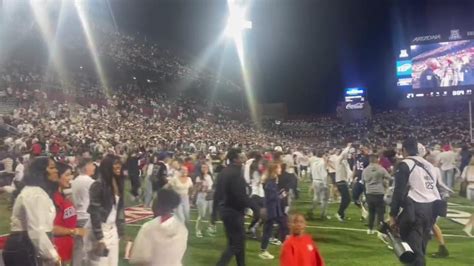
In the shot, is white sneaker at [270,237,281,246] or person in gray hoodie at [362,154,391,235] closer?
white sneaker at [270,237,281,246]

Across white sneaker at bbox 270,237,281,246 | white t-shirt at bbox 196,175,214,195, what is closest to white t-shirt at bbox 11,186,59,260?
white sneaker at bbox 270,237,281,246

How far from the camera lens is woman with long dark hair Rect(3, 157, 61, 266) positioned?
455 centimetres

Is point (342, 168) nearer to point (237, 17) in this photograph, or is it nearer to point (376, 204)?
point (376, 204)

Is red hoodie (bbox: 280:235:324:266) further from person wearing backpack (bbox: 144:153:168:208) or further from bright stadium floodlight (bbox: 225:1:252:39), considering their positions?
bright stadium floodlight (bbox: 225:1:252:39)

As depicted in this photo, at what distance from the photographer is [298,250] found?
5.27 metres

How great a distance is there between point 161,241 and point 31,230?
115cm

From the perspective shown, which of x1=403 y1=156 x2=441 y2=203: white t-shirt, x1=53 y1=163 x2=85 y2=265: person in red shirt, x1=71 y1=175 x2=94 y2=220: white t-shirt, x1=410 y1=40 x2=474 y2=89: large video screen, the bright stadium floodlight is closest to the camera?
x1=53 y1=163 x2=85 y2=265: person in red shirt

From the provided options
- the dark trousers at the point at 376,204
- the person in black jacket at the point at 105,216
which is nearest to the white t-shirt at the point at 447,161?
the dark trousers at the point at 376,204

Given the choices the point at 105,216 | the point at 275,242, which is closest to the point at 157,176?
the point at 275,242

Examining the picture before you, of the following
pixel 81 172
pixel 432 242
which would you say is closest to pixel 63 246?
pixel 81 172

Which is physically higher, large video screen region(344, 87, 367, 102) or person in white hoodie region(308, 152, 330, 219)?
large video screen region(344, 87, 367, 102)

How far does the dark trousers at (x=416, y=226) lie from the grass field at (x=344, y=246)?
2597 mm

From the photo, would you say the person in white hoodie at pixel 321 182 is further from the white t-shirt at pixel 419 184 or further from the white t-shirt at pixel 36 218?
the white t-shirt at pixel 36 218

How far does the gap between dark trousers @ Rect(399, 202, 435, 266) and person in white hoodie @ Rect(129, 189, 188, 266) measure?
133 inches
